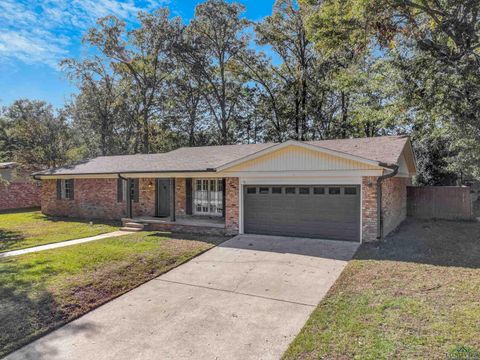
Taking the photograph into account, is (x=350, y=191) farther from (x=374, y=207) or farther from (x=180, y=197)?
(x=180, y=197)

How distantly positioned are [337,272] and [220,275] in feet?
8.98

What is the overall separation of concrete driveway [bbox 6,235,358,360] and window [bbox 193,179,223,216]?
5.39 meters

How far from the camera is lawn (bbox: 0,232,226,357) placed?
5301mm

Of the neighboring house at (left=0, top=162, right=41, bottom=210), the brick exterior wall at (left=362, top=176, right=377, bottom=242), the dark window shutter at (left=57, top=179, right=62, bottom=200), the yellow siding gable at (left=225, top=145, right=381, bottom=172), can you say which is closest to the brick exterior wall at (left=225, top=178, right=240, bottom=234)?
the yellow siding gable at (left=225, top=145, right=381, bottom=172)

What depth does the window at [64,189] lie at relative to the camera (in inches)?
690

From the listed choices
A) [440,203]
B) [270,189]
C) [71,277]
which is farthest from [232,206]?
[440,203]

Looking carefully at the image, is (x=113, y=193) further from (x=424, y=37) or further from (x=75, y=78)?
(x=75, y=78)

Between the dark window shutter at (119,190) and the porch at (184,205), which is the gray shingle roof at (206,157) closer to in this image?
the dark window shutter at (119,190)

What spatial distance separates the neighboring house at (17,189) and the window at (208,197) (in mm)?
15037

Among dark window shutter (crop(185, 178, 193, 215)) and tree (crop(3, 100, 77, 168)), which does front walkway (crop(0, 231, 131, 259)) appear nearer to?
dark window shutter (crop(185, 178, 193, 215))

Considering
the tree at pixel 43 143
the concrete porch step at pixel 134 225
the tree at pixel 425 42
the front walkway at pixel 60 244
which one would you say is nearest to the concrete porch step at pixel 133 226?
the concrete porch step at pixel 134 225

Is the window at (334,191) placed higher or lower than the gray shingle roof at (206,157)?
lower

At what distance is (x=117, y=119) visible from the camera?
31.7 meters

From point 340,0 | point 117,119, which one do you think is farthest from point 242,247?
point 117,119
